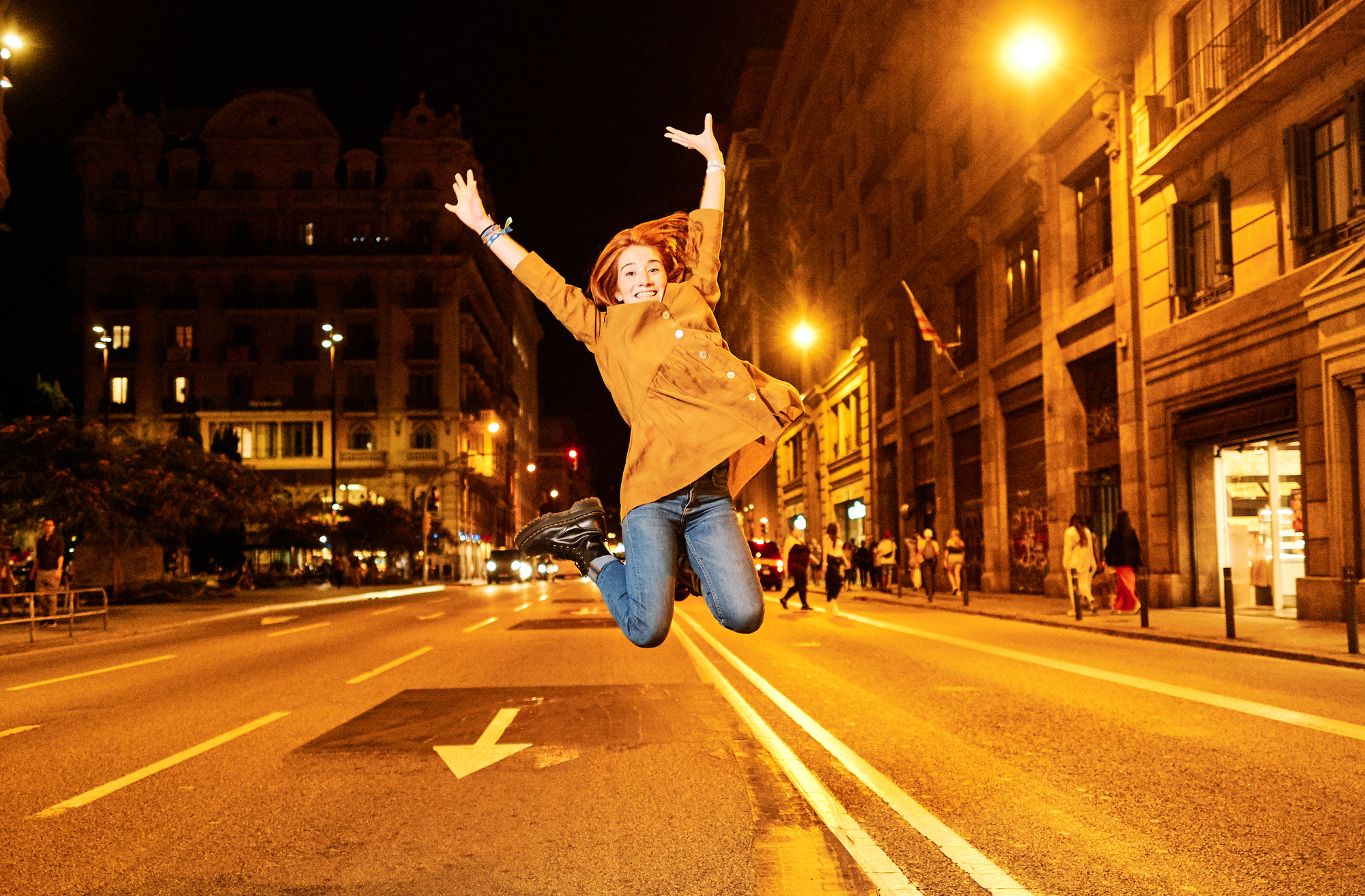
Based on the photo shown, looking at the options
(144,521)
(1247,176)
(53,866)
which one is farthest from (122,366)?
(53,866)

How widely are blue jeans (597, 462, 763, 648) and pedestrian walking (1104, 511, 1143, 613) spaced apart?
19029 millimetres

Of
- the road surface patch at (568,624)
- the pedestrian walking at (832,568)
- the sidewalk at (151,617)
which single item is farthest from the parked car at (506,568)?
the road surface patch at (568,624)

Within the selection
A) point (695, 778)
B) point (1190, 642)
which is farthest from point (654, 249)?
point (1190, 642)

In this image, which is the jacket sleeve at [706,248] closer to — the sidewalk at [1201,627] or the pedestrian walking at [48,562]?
the sidewalk at [1201,627]

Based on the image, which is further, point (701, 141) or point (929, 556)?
point (929, 556)

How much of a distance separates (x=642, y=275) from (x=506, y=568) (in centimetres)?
6000

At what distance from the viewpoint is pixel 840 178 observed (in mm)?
54656

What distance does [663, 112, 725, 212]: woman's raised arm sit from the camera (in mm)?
4305

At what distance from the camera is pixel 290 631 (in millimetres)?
22594

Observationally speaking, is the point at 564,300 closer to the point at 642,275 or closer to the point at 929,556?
the point at 642,275

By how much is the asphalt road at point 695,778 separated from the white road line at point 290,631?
6.73 meters

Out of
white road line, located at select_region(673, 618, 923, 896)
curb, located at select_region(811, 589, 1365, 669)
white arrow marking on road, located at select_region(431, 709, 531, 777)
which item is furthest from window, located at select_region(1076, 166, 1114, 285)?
white arrow marking on road, located at select_region(431, 709, 531, 777)

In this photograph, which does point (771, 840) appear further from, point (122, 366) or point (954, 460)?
point (122, 366)

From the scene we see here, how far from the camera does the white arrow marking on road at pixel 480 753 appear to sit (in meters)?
7.72
